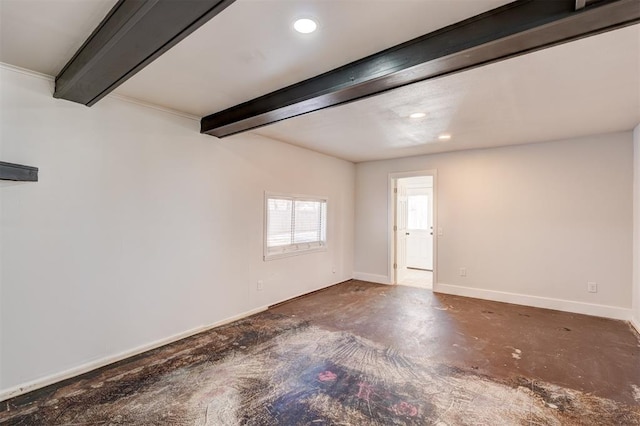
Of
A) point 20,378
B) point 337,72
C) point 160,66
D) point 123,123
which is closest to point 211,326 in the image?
point 20,378

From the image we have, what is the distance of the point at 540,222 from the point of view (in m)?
4.33

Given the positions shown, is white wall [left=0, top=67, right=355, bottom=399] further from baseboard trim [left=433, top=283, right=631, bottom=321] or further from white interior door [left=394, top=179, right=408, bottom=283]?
baseboard trim [left=433, top=283, right=631, bottom=321]

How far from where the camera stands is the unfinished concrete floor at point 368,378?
77.4 inches

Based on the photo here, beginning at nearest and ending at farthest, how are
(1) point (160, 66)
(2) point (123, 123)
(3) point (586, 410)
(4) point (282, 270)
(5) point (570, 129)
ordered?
(3) point (586, 410)
(1) point (160, 66)
(2) point (123, 123)
(5) point (570, 129)
(4) point (282, 270)

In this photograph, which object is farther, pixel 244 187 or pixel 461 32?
pixel 244 187

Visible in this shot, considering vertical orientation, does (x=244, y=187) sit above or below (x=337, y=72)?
below

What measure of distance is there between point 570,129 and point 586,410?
325 cm

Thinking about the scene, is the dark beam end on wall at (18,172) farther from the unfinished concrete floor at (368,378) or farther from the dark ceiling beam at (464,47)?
the dark ceiling beam at (464,47)

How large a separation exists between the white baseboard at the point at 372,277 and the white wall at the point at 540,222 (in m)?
1.02

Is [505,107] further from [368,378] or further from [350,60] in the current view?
[368,378]

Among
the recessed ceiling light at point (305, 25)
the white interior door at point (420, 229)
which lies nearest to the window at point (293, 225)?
the recessed ceiling light at point (305, 25)

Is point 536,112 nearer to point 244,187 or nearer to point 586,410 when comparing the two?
point 586,410

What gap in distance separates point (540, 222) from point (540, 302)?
1190mm

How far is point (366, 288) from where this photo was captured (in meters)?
5.35
